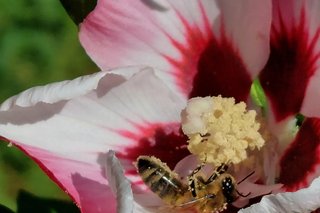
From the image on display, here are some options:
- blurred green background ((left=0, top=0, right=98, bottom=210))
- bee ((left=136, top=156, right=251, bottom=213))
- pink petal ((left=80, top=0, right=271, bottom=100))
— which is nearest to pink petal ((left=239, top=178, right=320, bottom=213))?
bee ((left=136, top=156, right=251, bottom=213))

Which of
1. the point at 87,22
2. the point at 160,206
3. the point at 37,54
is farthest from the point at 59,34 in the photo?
the point at 160,206

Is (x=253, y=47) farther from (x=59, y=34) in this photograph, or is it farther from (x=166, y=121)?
(x=59, y=34)

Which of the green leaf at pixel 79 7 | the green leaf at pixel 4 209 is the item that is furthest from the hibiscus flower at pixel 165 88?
the green leaf at pixel 4 209

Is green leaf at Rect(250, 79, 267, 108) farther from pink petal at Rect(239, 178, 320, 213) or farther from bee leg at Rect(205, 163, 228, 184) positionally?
pink petal at Rect(239, 178, 320, 213)

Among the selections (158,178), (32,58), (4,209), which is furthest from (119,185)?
(32,58)

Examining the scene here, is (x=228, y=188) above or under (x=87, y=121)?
under

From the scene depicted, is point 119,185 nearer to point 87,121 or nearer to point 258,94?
point 87,121
